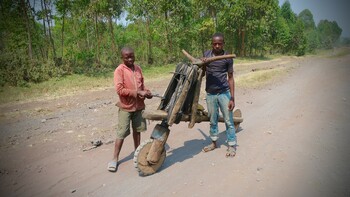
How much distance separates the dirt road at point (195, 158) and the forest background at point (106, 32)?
2499mm

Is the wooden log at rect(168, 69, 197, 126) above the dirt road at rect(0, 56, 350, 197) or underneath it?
above

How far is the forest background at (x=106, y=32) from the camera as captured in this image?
14.8 metres

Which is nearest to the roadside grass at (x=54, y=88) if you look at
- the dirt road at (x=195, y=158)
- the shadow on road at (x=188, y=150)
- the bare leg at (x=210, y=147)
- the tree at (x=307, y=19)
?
the dirt road at (x=195, y=158)

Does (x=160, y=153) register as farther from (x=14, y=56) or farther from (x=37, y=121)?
(x=14, y=56)

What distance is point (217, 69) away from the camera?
173 inches

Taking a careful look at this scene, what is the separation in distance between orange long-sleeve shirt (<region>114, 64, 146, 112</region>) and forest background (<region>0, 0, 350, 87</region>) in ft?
16.2

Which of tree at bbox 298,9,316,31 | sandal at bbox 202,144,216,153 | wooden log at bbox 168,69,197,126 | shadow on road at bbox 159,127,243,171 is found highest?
tree at bbox 298,9,316,31

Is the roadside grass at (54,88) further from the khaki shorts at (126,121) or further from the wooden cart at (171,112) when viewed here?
the wooden cart at (171,112)

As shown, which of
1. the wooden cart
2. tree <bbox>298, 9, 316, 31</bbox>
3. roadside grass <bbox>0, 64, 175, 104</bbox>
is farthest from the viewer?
tree <bbox>298, 9, 316, 31</bbox>

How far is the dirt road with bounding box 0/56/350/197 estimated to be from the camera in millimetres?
3551

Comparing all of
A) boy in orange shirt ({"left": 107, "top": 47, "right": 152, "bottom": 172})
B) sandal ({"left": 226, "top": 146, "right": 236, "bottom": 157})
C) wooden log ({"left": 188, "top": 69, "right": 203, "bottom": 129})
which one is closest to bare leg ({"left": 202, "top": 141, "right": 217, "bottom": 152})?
sandal ({"left": 226, "top": 146, "right": 236, "bottom": 157})

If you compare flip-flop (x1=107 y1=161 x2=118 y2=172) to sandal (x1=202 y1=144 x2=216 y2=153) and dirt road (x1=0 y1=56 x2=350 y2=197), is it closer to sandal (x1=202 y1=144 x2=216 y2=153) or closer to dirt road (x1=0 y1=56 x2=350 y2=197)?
dirt road (x1=0 y1=56 x2=350 y2=197)

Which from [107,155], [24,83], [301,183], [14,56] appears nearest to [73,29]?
[14,56]

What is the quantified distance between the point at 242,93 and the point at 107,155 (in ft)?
21.6
